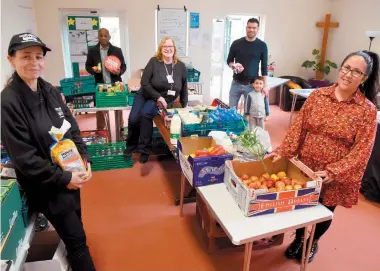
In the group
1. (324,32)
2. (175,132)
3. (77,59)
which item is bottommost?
(175,132)

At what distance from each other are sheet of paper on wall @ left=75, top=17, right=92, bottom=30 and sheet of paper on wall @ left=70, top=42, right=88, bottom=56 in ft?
0.91

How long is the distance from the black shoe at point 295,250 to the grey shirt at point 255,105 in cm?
185

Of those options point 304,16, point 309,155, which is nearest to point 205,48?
point 304,16

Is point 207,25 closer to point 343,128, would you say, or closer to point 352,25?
point 352,25

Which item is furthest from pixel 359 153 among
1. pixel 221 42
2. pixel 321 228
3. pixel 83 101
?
pixel 221 42

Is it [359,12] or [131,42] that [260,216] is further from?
[359,12]

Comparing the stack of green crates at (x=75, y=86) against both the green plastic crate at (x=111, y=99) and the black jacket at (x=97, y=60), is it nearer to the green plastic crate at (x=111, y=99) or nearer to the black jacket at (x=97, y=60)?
the green plastic crate at (x=111, y=99)

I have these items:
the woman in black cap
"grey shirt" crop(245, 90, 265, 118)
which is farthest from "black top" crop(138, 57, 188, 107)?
the woman in black cap

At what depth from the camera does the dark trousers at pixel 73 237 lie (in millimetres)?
1739

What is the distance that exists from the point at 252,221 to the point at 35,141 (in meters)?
1.21

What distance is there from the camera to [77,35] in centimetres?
528

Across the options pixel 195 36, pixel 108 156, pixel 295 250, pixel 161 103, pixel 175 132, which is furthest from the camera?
pixel 195 36

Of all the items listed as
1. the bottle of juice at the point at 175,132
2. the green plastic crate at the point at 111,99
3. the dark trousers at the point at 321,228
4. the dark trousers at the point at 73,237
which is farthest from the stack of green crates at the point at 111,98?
the dark trousers at the point at 321,228

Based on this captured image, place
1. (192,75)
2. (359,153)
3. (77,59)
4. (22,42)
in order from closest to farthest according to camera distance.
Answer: (22,42)
(359,153)
(192,75)
(77,59)
